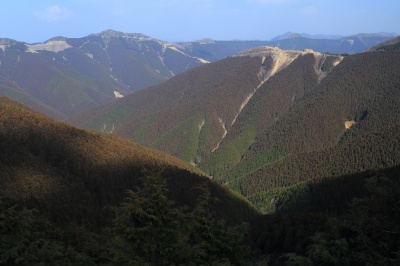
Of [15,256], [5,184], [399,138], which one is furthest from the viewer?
[399,138]

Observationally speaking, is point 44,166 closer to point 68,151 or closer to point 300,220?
point 68,151

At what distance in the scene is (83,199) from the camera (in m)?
107

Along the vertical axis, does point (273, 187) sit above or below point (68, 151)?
below

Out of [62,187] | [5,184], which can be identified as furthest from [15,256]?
[62,187]

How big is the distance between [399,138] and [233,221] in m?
92.0

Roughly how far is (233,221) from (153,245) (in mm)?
109138

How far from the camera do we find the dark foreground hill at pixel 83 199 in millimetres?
21047

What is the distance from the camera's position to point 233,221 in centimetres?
12594

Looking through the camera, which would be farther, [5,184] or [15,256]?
[5,184]

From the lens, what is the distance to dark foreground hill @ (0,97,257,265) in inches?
829

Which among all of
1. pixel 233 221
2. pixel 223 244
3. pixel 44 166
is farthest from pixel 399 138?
pixel 223 244

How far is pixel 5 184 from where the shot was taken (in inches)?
3821

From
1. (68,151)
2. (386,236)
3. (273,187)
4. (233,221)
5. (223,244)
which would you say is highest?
(386,236)

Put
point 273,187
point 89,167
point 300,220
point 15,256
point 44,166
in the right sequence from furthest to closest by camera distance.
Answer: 1. point 273,187
2. point 89,167
3. point 44,166
4. point 300,220
5. point 15,256
